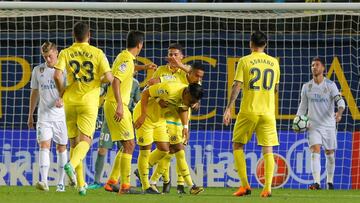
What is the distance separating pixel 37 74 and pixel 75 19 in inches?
204

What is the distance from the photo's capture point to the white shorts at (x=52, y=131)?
15773 mm

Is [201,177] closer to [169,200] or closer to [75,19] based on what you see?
[75,19]

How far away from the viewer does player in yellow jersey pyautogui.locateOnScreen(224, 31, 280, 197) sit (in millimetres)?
14414

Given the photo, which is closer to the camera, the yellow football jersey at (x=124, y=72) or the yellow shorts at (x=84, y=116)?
the yellow shorts at (x=84, y=116)

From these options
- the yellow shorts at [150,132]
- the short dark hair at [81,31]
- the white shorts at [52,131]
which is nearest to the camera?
the short dark hair at [81,31]

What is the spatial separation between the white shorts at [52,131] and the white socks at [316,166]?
386cm

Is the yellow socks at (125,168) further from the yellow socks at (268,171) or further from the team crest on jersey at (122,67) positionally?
the yellow socks at (268,171)

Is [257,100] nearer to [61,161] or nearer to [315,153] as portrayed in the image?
[61,161]

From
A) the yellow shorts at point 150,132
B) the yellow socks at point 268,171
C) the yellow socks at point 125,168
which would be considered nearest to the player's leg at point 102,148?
the yellow shorts at point 150,132

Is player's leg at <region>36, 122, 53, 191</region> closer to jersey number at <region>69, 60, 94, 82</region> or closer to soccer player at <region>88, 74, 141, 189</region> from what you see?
soccer player at <region>88, 74, 141, 189</region>

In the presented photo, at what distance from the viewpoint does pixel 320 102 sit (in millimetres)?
18172

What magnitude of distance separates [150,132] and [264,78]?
151 centimetres

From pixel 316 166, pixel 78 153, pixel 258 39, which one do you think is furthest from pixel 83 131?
pixel 316 166

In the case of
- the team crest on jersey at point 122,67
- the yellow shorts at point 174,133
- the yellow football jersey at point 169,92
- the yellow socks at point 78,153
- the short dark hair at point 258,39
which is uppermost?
the short dark hair at point 258,39
